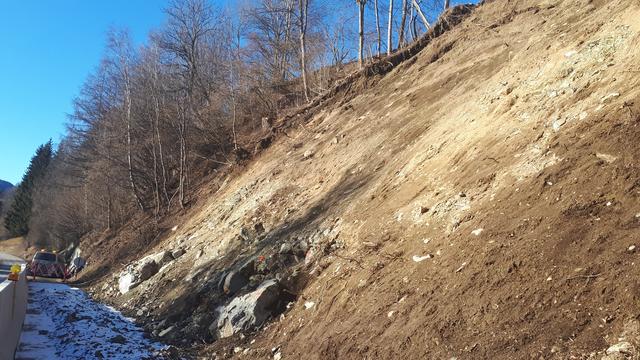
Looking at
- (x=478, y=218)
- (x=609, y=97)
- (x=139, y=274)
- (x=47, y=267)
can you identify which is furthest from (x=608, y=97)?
(x=47, y=267)

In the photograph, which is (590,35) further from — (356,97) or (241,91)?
(241,91)

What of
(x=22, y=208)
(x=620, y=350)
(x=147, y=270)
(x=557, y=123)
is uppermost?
(x=22, y=208)

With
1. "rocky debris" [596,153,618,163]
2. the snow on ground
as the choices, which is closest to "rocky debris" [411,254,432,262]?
"rocky debris" [596,153,618,163]

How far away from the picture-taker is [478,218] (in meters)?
6.81

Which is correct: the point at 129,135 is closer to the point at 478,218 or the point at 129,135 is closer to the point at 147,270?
the point at 147,270

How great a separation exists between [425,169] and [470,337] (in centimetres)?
481

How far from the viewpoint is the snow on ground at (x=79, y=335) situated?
8891mm

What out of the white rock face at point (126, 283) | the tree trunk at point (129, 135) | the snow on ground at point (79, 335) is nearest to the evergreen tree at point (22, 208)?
the tree trunk at point (129, 135)

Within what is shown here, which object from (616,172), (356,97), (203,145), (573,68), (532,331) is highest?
(203,145)

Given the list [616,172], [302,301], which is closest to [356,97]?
[302,301]

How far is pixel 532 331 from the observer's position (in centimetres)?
456

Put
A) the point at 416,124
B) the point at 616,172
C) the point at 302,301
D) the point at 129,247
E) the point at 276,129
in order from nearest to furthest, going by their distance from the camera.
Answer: the point at 616,172
the point at 302,301
the point at 416,124
the point at 276,129
the point at 129,247

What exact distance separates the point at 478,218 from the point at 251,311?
4.18 metres

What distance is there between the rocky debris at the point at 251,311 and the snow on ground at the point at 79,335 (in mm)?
1280
